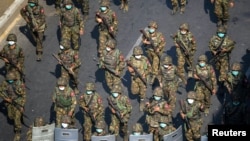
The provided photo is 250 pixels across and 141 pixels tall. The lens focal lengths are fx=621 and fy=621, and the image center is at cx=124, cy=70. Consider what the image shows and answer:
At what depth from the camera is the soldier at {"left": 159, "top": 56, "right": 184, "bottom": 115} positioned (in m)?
19.6

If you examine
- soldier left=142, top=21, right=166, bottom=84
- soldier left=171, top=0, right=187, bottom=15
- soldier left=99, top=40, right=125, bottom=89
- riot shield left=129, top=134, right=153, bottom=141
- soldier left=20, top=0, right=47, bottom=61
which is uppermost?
soldier left=171, top=0, right=187, bottom=15

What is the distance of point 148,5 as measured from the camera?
2572 cm

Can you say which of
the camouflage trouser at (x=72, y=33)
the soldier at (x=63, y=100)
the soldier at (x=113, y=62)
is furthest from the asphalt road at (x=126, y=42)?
the soldier at (x=63, y=100)

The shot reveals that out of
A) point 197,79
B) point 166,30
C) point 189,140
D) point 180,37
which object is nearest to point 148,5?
point 166,30

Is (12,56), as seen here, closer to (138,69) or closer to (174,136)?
(138,69)

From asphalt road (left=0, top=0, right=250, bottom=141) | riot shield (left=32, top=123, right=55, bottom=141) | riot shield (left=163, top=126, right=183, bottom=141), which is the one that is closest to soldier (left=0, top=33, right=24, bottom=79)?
asphalt road (left=0, top=0, right=250, bottom=141)

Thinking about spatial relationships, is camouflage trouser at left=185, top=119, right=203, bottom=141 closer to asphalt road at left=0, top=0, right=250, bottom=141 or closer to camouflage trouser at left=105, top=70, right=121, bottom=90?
asphalt road at left=0, top=0, right=250, bottom=141

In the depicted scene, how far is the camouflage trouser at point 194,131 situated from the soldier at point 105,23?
5281mm

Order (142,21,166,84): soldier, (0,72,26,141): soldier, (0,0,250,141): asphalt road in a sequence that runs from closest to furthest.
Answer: (0,72,26,141): soldier < (0,0,250,141): asphalt road < (142,21,166,84): soldier

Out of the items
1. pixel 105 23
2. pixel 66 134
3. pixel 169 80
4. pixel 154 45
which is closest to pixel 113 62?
pixel 154 45

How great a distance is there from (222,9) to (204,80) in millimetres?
4968

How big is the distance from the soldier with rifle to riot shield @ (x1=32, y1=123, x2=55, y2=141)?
3296 mm

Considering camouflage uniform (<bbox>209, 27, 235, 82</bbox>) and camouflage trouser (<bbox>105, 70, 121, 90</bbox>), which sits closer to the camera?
camouflage uniform (<bbox>209, 27, 235, 82</bbox>)

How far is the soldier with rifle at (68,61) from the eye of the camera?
20531 mm
